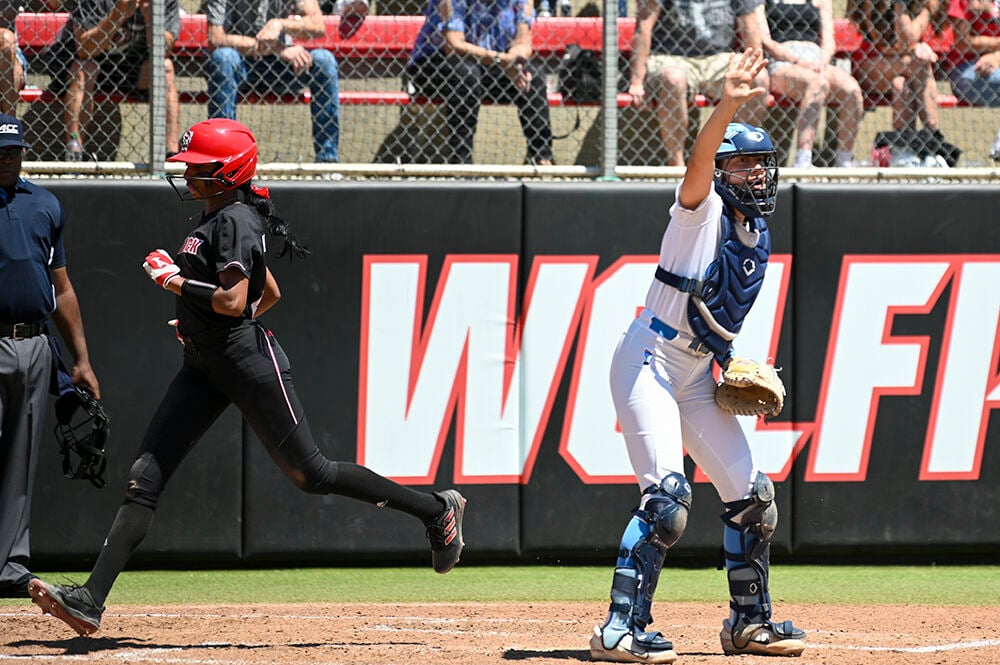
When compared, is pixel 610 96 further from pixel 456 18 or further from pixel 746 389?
pixel 746 389

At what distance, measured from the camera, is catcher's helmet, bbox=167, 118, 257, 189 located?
4.89m

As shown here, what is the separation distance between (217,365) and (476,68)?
3.11 meters

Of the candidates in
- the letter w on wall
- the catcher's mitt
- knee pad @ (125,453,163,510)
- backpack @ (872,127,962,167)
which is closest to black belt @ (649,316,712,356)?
the catcher's mitt

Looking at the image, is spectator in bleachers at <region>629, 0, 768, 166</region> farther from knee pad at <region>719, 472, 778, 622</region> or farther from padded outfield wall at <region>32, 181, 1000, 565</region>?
knee pad at <region>719, 472, 778, 622</region>

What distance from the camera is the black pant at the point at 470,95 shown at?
7316 mm

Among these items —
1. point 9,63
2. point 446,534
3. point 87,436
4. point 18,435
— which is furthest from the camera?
point 9,63

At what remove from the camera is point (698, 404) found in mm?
4832

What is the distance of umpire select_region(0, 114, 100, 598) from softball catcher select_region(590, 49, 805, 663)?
270 cm

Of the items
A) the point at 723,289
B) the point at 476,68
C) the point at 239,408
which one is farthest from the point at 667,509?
the point at 476,68

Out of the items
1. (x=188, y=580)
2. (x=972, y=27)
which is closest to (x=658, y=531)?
(x=188, y=580)

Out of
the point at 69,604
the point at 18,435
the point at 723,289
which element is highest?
the point at 723,289

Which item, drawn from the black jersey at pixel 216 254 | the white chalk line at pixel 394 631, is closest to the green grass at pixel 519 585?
the white chalk line at pixel 394 631

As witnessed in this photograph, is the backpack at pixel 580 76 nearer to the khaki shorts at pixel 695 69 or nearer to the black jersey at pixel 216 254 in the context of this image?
the khaki shorts at pixel 695 69

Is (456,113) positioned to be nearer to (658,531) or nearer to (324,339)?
(324,339)
